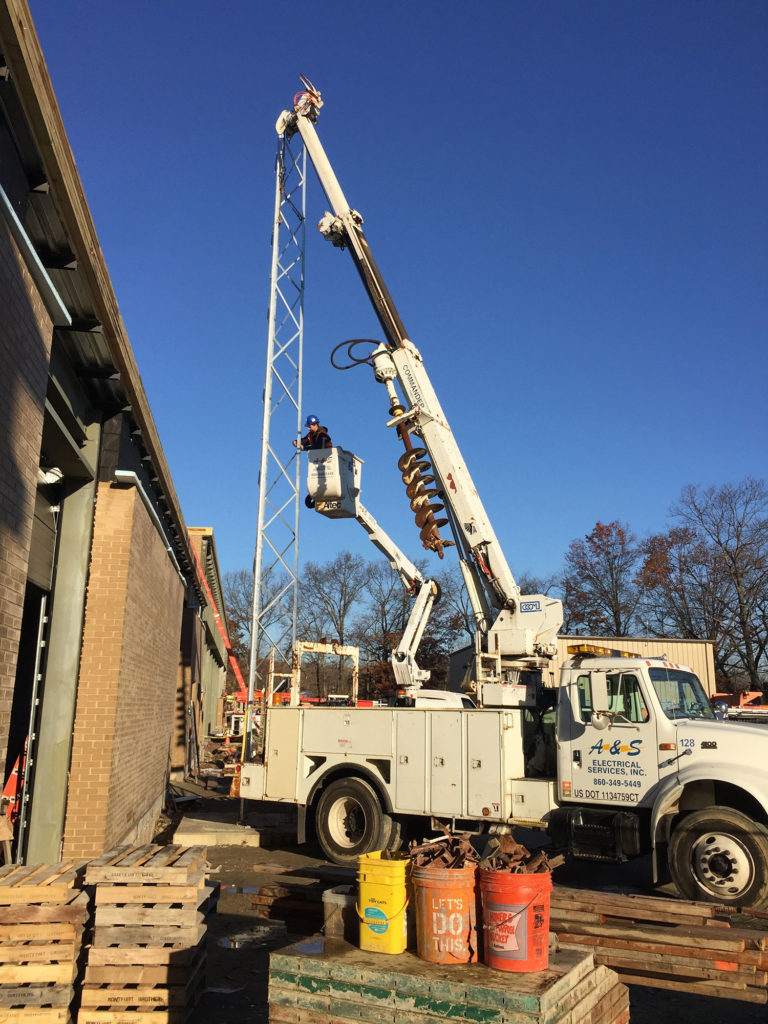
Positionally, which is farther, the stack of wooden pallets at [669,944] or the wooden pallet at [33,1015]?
the stack of wooden pallets at [669,944]

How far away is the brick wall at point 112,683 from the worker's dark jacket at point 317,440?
12.7ft

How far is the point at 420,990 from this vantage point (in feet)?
12.6

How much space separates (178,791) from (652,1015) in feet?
47.4

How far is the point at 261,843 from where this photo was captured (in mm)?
12070

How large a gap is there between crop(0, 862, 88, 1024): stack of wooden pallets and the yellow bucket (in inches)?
78.9

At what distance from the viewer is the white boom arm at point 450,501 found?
1172cm

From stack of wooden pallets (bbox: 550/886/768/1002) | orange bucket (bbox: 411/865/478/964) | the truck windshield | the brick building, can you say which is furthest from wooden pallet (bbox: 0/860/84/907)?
the truck windshield

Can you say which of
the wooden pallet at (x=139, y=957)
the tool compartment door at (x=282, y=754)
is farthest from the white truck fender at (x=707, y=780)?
the wooden pallet at (x=139, y=957)

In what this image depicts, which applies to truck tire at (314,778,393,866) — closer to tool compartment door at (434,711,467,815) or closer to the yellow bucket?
tool compartment door at (434,711,467,815)

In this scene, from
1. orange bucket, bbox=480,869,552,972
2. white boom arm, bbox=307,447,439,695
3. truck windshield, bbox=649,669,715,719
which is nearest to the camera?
orange bucket, bbox=480,869,552,972

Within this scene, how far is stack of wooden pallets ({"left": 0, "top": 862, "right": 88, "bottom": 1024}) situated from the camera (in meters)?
4.89

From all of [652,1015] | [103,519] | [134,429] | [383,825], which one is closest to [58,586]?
[103,519]

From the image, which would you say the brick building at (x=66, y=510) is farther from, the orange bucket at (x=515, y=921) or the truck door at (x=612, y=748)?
the truck door at (x=612, y=748)

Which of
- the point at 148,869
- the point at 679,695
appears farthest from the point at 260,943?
→ the point at 679,695
